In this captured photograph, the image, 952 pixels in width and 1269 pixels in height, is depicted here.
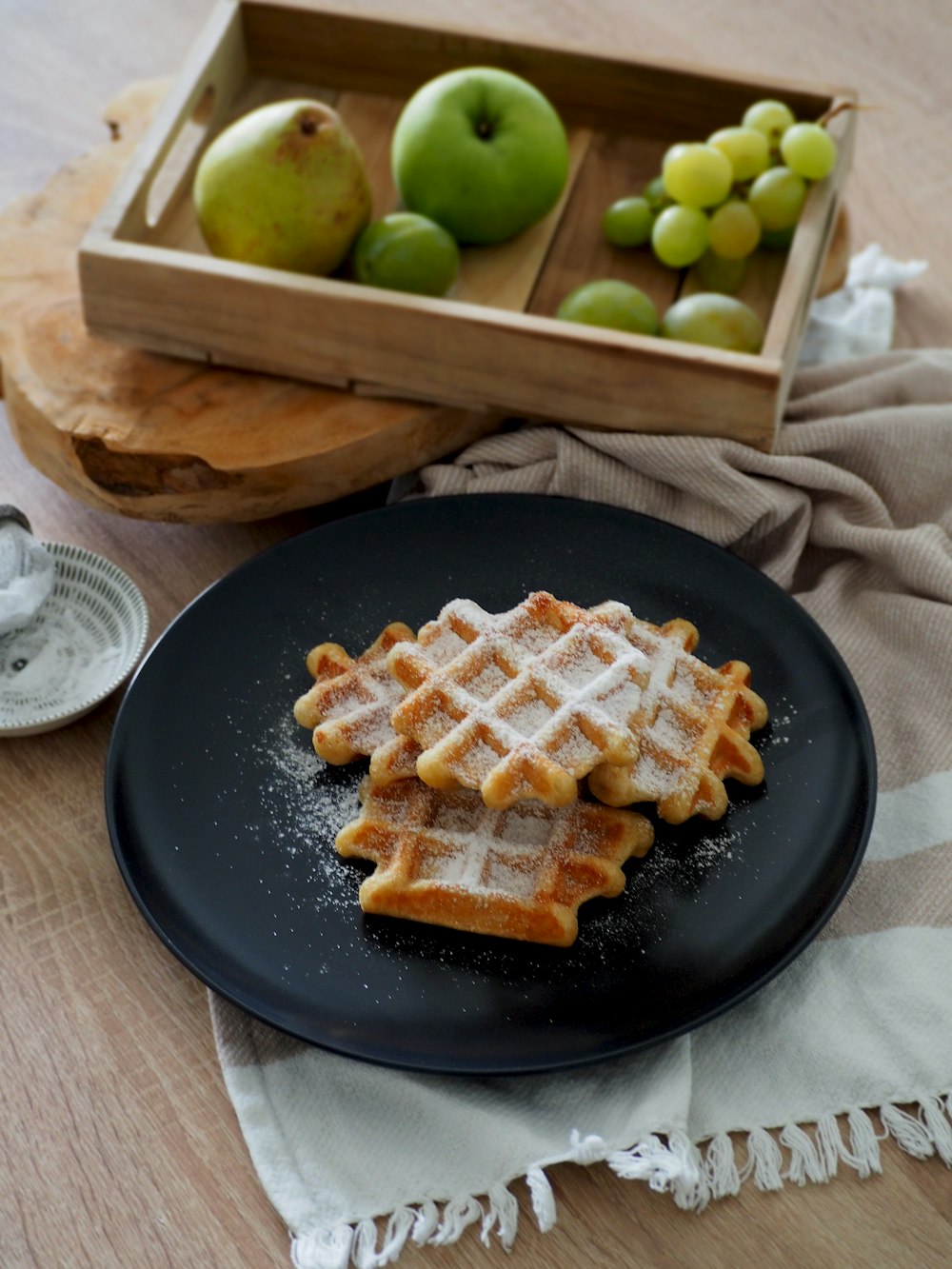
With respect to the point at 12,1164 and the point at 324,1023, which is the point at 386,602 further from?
the point at 12,1164

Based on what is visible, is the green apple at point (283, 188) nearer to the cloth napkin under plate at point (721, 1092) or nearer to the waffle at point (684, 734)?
the waffle at point (684, 734)

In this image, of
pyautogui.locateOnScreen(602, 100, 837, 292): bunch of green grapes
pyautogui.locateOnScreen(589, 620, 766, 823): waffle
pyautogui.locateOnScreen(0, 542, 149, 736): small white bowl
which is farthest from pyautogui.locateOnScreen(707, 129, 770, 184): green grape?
pyautogui.locateOnScreen(0, 542, 149, 736): small white bowl

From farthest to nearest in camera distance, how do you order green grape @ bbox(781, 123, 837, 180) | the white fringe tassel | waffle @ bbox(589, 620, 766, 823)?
green grape @ bbox(781, 123, 837, 180)
waffle @ bbox(589, 620, 766, 823)
the white fringe tassel

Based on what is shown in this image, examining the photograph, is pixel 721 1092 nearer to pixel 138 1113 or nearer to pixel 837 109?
pixel 138 1113

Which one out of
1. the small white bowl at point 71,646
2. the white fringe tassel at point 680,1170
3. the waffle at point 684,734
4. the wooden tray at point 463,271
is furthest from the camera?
the wooden tray at point 463,271

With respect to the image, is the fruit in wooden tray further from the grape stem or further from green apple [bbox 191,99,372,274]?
the grape stem

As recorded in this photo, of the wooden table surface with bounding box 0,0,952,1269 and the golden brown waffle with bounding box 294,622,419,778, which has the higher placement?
the golden brown waffle with bounding box 294,622,419,778

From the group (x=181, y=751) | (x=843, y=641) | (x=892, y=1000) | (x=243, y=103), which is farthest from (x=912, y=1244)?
(x=243, y=103)

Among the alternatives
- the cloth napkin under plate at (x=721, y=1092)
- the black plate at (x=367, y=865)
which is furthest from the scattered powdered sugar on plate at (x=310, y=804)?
the cloth napkin under plate at (x=721, y=1092)
